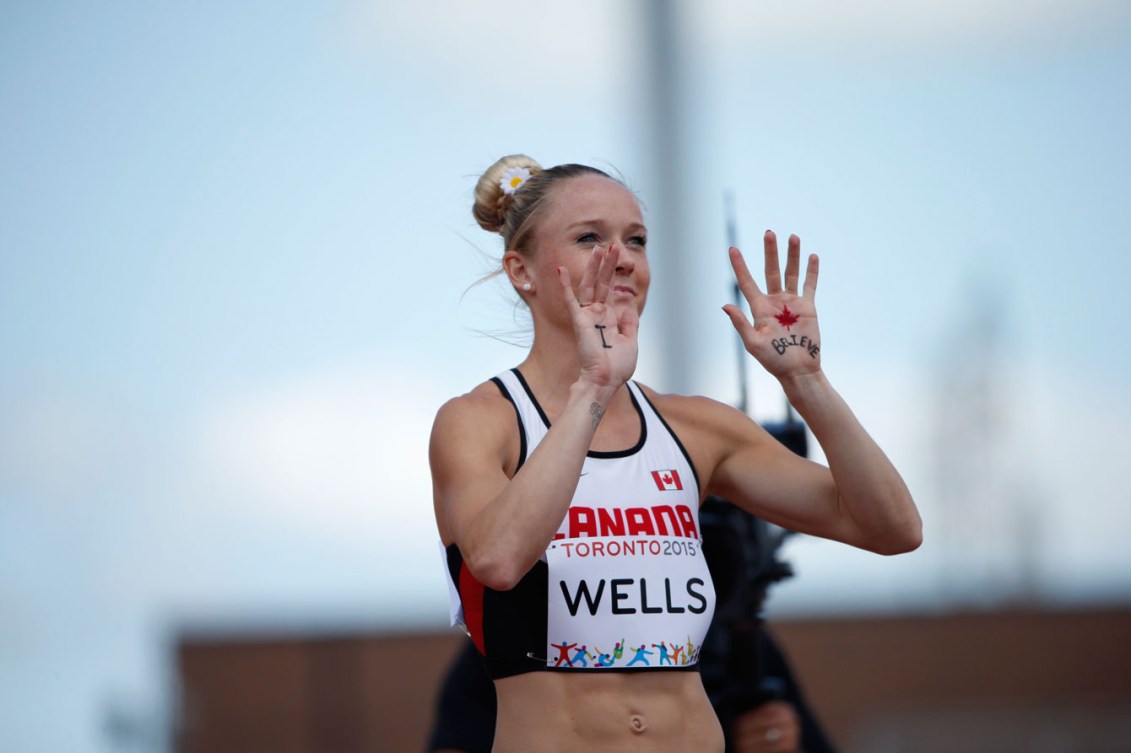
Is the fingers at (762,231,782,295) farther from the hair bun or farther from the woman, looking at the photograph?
the hair bun

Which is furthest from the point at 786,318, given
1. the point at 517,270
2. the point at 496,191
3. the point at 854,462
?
the point at 496,191

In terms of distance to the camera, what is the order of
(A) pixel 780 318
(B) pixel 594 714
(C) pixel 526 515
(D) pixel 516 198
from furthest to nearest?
(D) pixel 516 198, (A) pixel 780 318, (B) pixel 594 714, (C) pixel 526 515

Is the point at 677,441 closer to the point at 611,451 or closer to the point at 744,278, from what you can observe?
the point at 611,451

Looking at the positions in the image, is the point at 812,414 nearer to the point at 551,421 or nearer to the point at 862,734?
the point at 551,421

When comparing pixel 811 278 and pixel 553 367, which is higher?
pixel 811 278

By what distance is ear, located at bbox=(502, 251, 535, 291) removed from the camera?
77.0 inches

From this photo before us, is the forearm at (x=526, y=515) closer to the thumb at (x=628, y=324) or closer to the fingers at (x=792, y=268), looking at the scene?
the thumb at (x=628, y=324)

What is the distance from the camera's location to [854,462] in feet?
5.70

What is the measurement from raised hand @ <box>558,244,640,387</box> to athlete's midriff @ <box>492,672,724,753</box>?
397 millimetres

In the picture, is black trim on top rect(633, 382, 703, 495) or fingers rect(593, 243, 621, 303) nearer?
fingers rect(593, 243, 621, 303)

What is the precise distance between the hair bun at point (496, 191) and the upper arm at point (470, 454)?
→ 367mm

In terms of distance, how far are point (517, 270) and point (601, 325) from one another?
0.98ft

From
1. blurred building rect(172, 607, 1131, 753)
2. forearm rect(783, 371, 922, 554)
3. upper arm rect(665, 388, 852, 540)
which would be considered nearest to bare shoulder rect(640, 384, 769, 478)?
upper arm rect(665, 388, 852, 540)

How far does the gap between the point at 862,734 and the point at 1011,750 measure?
25.8 inches
